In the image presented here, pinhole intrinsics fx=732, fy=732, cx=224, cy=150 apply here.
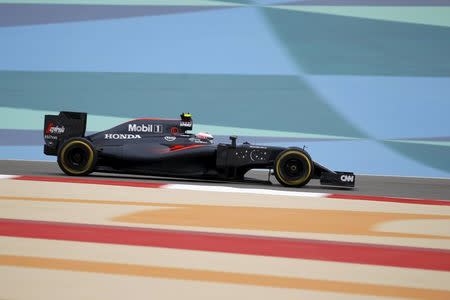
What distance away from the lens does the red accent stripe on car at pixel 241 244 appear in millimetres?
4855

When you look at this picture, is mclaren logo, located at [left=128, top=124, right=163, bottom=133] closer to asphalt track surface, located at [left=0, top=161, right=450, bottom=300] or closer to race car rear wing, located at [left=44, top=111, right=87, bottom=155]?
race car rear wing, located at [left=44, top=111, right=87, bottom=155]

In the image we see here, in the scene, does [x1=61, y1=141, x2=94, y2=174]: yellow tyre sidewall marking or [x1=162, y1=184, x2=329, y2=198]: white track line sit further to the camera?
[x1=61, y1=141, x2=94, y2=174]: yellow tyre sidewall marking

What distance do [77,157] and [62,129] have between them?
648 mm

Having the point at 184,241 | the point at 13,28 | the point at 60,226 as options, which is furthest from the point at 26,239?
the point at 13,28

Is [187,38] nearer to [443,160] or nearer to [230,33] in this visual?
[230,33]

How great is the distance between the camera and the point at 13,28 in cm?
1644

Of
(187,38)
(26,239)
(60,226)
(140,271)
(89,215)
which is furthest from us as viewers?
(187,38)

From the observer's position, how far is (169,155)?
10797mm

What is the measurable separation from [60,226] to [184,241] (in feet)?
3.57

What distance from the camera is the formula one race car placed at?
10.5 m

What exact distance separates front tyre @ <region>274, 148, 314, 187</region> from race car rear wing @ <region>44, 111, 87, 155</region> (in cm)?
321

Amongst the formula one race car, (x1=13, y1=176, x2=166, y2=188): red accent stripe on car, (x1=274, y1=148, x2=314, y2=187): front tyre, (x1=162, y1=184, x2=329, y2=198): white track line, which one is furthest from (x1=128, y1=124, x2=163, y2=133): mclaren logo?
(x1=274, y1=148, x2=314, y2=187): front tyre

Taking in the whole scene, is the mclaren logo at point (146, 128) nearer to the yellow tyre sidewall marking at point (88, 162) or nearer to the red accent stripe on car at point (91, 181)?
the yellow tyre sidewall marking at point (88, 162)

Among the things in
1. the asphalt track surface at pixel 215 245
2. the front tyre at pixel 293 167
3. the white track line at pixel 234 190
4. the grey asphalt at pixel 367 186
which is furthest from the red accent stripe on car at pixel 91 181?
the front tyre at pixel 293 167
